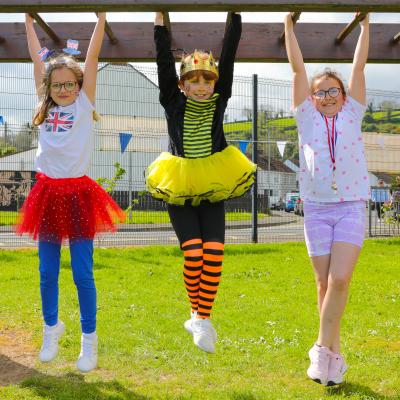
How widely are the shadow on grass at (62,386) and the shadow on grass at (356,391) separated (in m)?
1.30

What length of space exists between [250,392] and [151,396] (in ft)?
→ 2.21

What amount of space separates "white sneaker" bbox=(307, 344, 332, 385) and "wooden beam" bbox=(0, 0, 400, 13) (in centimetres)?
204

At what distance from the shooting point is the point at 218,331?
5484 mm

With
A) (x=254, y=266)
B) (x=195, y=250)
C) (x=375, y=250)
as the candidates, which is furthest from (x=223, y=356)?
(x=375, y=250)

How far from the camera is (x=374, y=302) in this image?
22.3 feet

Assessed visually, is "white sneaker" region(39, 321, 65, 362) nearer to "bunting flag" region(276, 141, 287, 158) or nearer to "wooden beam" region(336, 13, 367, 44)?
"wooden beam" region(336, 13, 367, 44)

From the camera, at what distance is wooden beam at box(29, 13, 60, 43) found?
379 centimetres

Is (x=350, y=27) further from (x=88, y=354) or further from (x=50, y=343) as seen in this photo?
(x=50, y=343)

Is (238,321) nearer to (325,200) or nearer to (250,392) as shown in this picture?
(250,392)

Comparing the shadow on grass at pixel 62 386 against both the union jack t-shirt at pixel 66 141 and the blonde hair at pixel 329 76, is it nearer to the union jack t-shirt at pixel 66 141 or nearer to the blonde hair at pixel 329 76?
the union jack t-shirt at pixel 66 141

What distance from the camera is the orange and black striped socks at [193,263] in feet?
11.7

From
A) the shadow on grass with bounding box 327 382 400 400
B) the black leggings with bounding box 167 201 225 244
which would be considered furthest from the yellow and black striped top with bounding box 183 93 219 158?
the shadow on grass with bounding box 327 382 400 400

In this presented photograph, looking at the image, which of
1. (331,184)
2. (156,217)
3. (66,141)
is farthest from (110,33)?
(156,217)

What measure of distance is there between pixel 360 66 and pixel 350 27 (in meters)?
0.53
